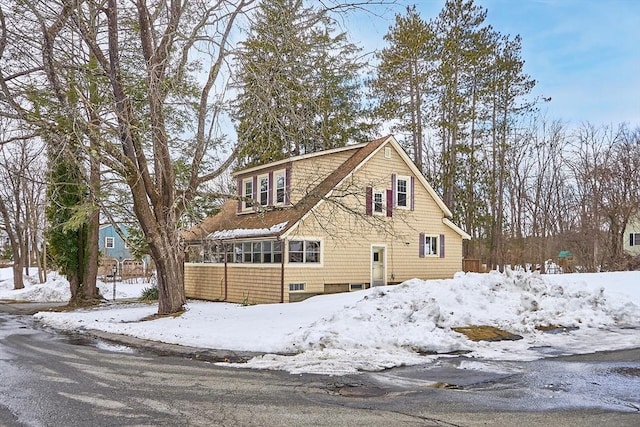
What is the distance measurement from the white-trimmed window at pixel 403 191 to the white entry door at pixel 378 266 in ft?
7.96

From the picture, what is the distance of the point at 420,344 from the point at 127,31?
12.1m

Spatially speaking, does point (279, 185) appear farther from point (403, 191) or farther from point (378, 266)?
point (403, 191)

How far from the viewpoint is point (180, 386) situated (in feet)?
26.8

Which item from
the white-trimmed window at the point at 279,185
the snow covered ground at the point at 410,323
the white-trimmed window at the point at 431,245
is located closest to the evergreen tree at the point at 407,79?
the white-trimmed window at the point at 431,245

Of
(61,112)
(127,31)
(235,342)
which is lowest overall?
(235,342)

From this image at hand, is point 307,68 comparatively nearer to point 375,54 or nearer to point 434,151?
point 375,54

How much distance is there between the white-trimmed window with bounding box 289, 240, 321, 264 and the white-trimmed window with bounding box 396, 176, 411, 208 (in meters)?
5.12

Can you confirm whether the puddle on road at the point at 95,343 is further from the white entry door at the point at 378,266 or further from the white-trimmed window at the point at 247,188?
the white entry door at the point at 378,266

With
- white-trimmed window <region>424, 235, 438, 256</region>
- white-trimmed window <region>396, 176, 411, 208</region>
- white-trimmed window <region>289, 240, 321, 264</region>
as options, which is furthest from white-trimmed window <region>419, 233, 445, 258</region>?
white-trimmed window <region>289, 240, 321, 264</region>

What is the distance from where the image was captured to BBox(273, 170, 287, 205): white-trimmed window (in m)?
23.2

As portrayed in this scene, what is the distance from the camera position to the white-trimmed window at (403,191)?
25.1 meters

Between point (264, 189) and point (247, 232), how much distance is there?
2.42m

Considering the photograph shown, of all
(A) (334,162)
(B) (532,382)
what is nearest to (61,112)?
(B) (532,382)

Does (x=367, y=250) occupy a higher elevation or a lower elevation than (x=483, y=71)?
lower
